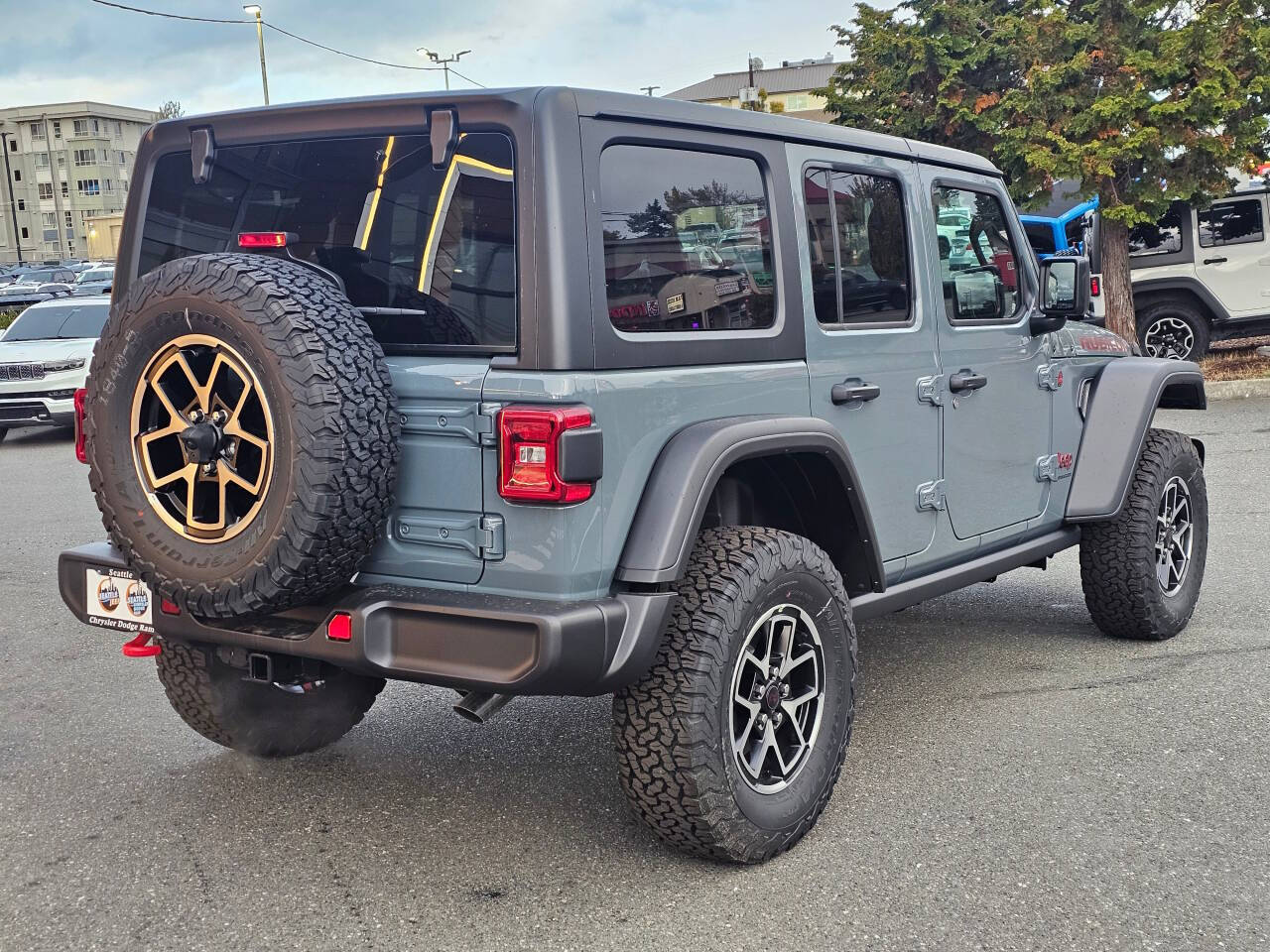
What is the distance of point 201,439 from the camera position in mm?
3059

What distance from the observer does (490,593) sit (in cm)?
313

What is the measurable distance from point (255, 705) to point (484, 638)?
4.73 ft

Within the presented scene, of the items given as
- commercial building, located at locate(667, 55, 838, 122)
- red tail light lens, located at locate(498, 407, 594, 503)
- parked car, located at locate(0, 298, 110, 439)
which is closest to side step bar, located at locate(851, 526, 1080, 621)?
red tail light lens, located at locate(498, 407, 594, 503)

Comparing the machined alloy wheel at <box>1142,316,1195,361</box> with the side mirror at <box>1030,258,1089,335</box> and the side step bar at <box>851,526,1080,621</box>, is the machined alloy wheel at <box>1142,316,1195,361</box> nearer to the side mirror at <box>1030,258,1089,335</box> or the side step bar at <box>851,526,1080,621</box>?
the side step bar at <box>851,526,1080,621</box>

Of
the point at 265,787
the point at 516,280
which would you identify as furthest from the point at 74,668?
the point at 516,280

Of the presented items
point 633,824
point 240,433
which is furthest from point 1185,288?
point 240,433

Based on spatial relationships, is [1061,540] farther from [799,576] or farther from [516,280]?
[516,280]

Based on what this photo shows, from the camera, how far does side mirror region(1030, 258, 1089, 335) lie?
4.85m

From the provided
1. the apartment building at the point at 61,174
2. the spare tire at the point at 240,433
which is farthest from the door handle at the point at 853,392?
the apartment building at the point at 61,174

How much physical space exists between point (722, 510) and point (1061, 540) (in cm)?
197

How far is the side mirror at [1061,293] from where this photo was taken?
4852 millimetres

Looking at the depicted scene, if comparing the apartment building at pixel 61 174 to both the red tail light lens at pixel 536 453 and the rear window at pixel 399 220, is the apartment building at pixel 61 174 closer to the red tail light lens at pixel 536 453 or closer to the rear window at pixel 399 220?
the rear window at pixel 399 220

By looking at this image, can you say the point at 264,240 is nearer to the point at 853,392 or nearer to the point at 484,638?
the point at 484,638

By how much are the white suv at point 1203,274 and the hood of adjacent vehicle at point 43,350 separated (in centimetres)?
1156
